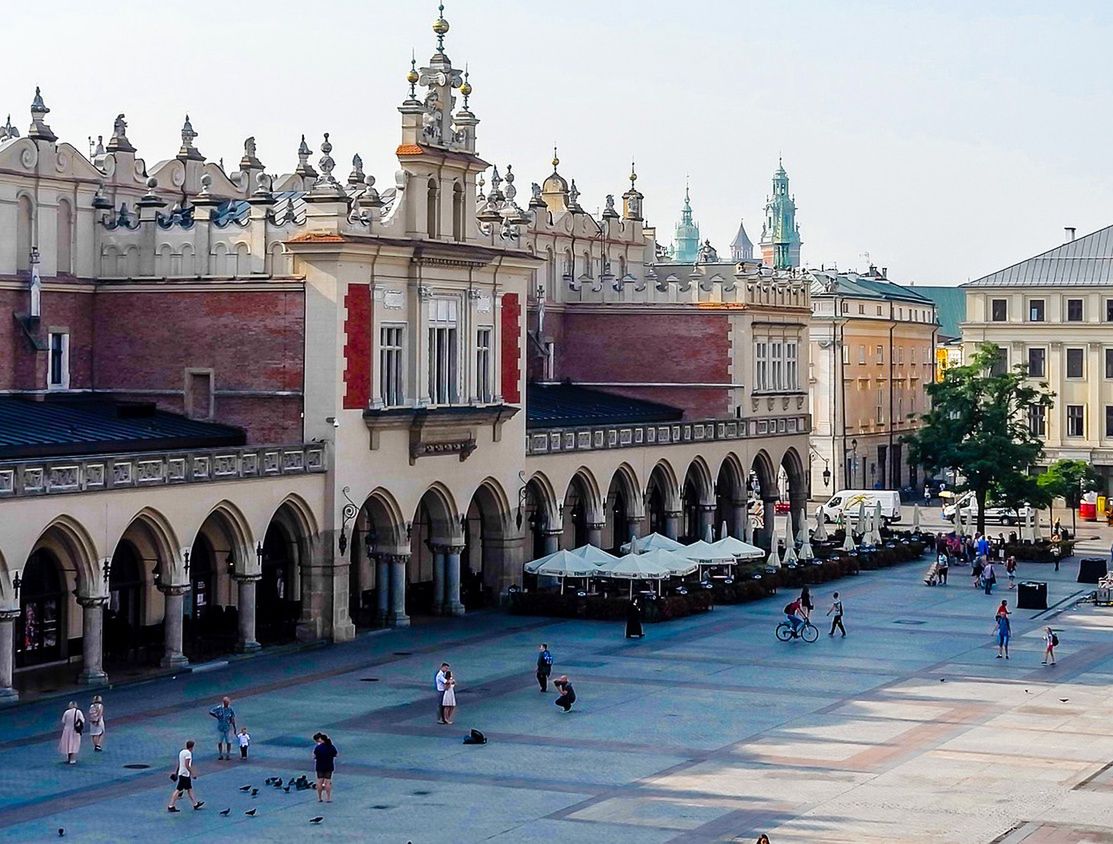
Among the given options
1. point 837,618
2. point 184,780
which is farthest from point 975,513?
point 184,780

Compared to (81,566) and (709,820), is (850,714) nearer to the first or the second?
(709,820)

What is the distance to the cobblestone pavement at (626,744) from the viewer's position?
39.1 metres

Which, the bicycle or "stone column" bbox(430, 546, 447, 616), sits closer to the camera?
the bicycle

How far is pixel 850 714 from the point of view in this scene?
169 feet

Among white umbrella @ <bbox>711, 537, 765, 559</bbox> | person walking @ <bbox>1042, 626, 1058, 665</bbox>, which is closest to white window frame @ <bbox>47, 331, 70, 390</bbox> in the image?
white umbrella @ <bbox>711, 537, 765, 559</bbox>

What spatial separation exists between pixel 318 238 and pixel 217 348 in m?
5.20

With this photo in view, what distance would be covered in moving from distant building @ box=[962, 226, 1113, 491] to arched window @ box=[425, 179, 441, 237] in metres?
64.2

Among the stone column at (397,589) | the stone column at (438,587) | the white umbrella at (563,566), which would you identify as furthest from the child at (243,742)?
the white umbrella at (563,566)

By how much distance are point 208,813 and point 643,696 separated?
16749 mm

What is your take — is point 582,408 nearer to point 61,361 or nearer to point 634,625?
point 634,625

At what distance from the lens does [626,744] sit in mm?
47062

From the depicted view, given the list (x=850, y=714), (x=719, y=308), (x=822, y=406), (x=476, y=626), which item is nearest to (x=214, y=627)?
(x=476, y=626)

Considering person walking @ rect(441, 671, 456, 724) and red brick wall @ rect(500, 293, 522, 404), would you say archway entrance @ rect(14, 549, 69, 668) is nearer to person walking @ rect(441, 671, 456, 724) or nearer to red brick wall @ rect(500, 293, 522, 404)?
person walking @ rect(441, 671, 456, 724)

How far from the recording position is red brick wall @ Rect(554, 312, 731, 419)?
91562mm
